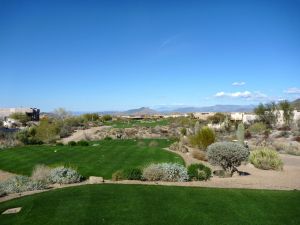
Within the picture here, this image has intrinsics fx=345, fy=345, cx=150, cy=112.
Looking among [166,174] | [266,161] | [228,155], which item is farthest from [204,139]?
[166,174]

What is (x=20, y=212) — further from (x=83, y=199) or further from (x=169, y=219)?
(x=169, y=219)

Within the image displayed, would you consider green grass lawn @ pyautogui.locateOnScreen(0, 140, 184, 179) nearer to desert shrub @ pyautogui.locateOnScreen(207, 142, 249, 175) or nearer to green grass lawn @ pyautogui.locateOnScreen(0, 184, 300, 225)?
desert shrub @ pyautogui.locateOnScreen(207, 142, 249, 175)

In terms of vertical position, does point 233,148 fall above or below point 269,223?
above

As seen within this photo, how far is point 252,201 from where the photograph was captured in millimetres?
13461

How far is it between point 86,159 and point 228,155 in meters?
13.1

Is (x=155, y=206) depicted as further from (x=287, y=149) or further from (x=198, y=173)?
(x=287, y=149)

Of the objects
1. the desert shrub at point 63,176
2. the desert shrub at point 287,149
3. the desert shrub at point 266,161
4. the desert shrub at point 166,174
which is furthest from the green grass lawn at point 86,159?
the desert shrub at point 287,149

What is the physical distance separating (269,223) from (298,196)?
435 centimetres

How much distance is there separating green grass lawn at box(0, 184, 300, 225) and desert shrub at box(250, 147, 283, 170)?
358 inches

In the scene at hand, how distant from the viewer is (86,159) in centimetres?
2875

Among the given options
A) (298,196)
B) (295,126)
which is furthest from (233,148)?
(295,126)

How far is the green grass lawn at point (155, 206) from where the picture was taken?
1131 centimetres

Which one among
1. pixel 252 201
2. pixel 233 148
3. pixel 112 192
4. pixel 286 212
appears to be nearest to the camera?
pixel 286 212

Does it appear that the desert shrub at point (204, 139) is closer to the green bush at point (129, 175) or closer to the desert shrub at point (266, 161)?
the desert shrub at point (266, 161)
